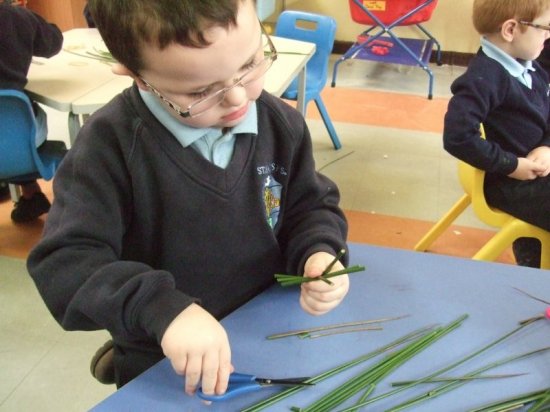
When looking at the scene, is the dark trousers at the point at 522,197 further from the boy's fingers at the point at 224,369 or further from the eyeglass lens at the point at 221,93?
the boy's fingers at the point at 224,369

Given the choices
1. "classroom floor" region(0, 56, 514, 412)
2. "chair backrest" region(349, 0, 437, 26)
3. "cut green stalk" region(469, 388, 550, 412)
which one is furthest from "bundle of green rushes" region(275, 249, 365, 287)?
"chair backrest" region(349, 0, 437, 26)

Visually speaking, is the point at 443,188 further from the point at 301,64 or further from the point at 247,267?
the point at 247,267

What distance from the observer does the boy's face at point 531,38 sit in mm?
1533

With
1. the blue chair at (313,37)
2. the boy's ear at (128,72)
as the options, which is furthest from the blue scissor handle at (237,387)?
the blue chair at (313,37)

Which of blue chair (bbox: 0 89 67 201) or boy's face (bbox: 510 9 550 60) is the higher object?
boy's face (bbox: 510 9 550 60)

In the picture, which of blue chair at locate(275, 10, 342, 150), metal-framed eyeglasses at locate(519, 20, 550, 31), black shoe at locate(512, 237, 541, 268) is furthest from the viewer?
blue chair at locate(275, 10, 342, 150)

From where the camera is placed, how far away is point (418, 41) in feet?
14.3

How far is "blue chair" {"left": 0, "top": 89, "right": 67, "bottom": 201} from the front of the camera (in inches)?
Answer: 68.7

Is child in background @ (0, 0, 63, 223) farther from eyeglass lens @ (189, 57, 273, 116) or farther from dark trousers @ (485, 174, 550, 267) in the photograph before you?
dark trousers @ (485, 174, 550, 267)

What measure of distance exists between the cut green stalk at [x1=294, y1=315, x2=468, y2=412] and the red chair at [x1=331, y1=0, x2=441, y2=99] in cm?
325

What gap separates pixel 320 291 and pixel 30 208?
1.92 m

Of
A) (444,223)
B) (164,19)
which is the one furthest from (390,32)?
(164,19)

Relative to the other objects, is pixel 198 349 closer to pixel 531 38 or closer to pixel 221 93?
pixel 221 93

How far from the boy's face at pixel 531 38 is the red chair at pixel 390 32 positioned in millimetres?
2208
